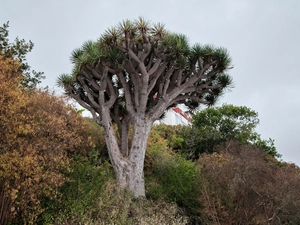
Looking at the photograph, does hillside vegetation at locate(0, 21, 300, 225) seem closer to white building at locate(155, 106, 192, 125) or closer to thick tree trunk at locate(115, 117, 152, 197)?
thick tree trunk at locate(115, 117, 152, 197)

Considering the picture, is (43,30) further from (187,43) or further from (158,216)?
(158,216)

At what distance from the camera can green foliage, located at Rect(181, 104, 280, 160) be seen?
73.9 ft

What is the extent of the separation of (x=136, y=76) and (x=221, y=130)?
12029mm

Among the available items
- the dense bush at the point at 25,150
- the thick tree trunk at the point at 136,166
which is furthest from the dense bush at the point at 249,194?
the dense bush at the point at 25,150

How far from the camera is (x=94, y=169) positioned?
1130 cm

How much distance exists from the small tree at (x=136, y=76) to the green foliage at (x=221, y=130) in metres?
8.41

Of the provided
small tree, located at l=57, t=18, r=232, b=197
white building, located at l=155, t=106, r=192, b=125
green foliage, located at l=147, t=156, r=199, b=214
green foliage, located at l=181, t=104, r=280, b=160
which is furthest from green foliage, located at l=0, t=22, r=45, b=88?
white building, located at l=155, t=106, r=192, b=125

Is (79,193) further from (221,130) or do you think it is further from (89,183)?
(221,130)

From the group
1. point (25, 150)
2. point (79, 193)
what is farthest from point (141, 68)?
point (25, 150)

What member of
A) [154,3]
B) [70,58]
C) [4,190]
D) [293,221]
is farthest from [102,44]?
[293,221]

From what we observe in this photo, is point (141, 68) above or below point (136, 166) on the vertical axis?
above

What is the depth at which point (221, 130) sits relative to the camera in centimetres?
2364

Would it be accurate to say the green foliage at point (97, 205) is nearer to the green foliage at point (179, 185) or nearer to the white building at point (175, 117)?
the green foliage at point (179, 185)

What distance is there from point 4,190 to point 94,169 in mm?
3230
